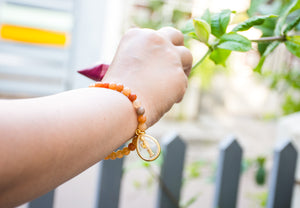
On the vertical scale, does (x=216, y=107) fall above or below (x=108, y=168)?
below

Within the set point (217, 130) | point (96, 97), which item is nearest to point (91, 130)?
point (96, 97)

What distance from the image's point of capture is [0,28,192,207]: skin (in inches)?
12.9

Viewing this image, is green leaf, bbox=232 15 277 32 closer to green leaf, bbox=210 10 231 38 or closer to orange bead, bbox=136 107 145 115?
green leaf, bbox=210 10 231 38

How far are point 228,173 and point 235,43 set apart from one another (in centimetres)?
70

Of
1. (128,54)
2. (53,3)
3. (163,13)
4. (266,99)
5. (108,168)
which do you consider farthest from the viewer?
(266,99)

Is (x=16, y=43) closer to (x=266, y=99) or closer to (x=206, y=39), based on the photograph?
(x=206, y=39)

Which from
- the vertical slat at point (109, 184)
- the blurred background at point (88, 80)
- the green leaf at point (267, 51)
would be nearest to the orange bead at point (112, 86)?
the green leaf at point (267, 51)

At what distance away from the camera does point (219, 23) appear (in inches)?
19.6

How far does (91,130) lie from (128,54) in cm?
14

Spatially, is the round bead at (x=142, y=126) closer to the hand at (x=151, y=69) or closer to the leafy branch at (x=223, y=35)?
the hand at (x=151, y=69)

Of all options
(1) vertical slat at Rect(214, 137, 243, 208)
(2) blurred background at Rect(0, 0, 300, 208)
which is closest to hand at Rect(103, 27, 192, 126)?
(1) vertical slat at Rect(214, 137, 243, 208)

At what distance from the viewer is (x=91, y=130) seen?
380 mm

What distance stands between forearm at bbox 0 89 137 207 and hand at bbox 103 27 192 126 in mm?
44

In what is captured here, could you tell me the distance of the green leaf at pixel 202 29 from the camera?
1.50 feet
